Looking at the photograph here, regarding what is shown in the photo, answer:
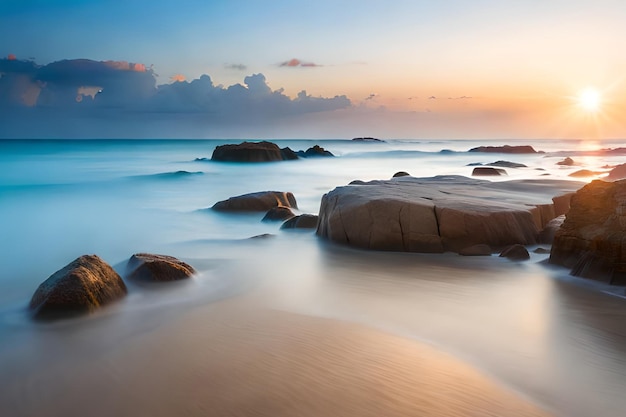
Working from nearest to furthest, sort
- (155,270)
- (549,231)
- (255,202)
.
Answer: (155,270)
(549,231)
(255,202)

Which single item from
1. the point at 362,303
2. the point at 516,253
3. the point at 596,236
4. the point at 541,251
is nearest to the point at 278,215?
the point at 516,253

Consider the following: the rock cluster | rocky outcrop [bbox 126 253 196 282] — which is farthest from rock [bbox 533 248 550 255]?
the rock cluster

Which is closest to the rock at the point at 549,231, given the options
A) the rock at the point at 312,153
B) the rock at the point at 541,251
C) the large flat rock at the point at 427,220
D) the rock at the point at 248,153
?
the large flat rock at the point at 427,220

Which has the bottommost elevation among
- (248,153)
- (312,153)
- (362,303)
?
(362,303)

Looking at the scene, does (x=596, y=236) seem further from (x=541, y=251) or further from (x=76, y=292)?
(x=76, y=292)

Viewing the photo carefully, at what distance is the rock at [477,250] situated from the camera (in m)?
7.19

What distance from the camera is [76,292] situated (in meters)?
5.02

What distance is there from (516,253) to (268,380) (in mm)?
4846

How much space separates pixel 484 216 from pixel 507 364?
4.04 m

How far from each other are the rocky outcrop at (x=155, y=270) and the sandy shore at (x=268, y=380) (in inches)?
67.7

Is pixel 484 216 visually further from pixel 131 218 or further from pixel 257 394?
pixel 131 218

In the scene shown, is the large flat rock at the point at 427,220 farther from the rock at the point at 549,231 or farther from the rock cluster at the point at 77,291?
the rock cluster at the point at 77,291

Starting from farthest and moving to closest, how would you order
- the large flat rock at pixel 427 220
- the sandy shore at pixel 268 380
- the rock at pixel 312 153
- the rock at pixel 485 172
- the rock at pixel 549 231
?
the rock at pixel 312 153 → the rock at pixel 485 172 → the rock at pixel 549 231 → the large flat rock at pixel 427 220 → the sandy shore at pixel 268 380

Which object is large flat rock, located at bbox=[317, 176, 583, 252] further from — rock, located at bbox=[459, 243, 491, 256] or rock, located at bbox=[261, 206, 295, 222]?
rock, located at bbox=[261, 206, 295, 222]
